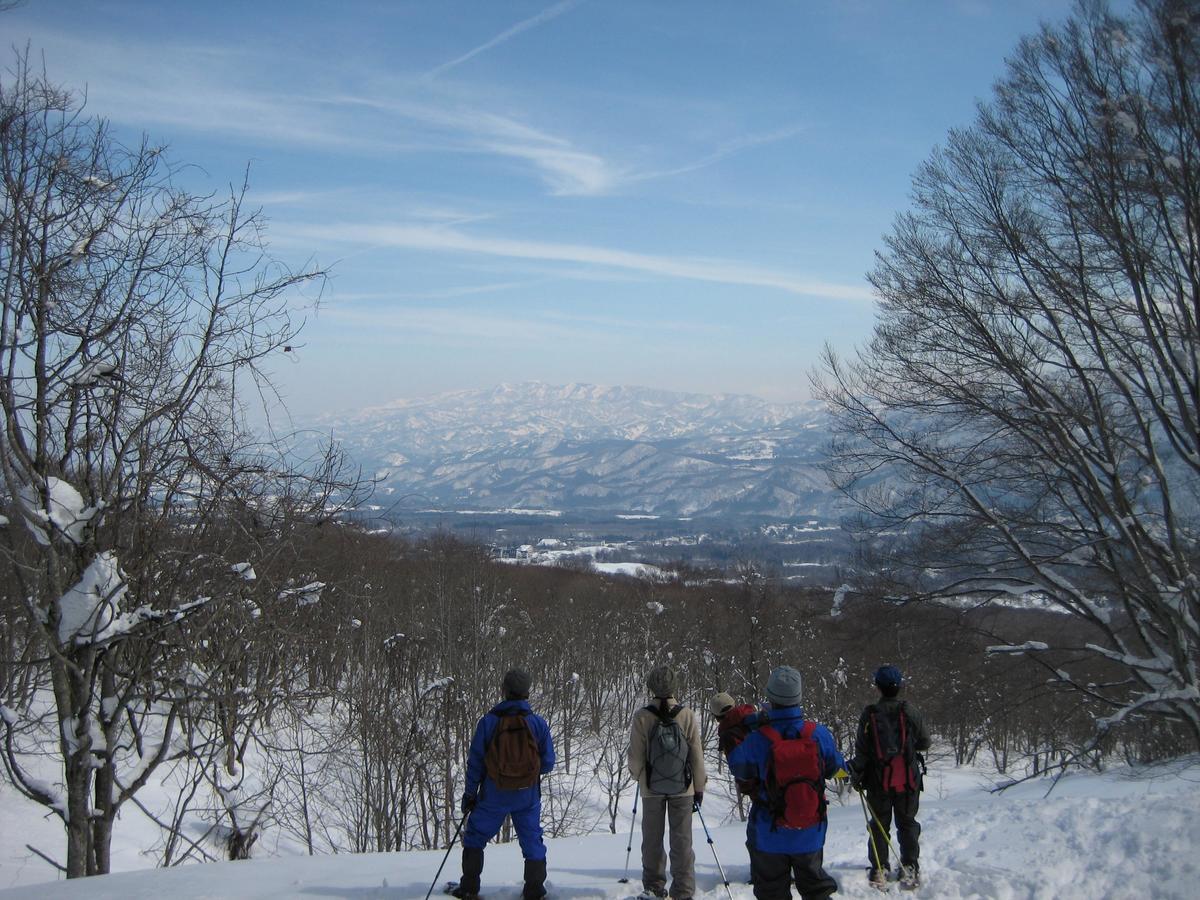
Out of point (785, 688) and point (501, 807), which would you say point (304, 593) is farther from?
point (785, 688)

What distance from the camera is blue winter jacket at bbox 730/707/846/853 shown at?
532cm

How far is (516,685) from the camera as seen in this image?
590cm

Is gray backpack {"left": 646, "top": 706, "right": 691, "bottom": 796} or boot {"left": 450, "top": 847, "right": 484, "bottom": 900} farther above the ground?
gray backpack {"left": 646, "top": 706, "right": 691, "bottom": 796}

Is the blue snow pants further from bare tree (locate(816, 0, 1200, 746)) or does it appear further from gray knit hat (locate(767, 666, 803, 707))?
bare tree (locate(816, 0, 1200, 746))

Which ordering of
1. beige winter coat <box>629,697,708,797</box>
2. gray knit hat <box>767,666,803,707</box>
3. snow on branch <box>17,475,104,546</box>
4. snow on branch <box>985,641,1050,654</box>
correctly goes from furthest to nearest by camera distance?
snow on branch <box>985,641,1050,654</box>
beige winter coat <box>629,697,708,797</box>
snow on branch <box>17,475,104,546</box>
gray knit hat <box>767,666,803,707</box>

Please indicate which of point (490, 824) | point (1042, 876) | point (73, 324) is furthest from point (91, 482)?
point (1042, 876)

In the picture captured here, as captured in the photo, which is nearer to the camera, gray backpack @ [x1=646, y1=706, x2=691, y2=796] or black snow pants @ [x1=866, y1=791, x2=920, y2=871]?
gray backpack @ [x1=646, y1=706, x2=691, y2=796]

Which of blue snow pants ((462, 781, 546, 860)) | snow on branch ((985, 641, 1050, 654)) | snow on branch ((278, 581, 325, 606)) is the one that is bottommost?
blue snow pants ((462, 781, 546, 860))

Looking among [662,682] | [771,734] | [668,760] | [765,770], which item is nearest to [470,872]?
[668,760]

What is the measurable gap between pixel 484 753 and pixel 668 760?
1.31m

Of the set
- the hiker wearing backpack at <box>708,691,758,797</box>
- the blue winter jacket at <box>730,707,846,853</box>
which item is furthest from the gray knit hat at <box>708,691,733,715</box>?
the blue winter jacket at <box>730,707,846,853</box>

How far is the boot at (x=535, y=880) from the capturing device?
5.78m

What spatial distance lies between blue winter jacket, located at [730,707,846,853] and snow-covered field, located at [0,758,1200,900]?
3.32 ft

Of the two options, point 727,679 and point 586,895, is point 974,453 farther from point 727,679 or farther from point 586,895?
point 727,679
